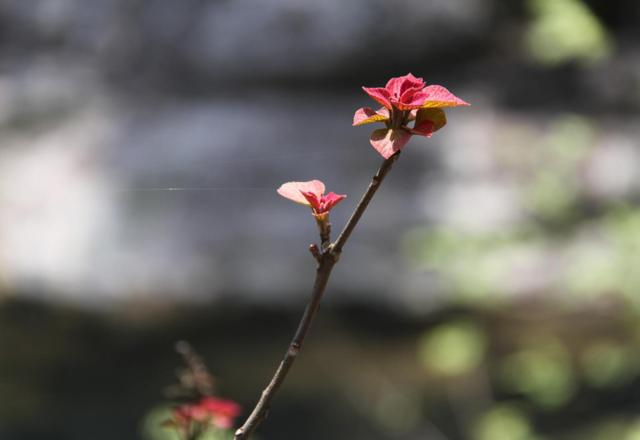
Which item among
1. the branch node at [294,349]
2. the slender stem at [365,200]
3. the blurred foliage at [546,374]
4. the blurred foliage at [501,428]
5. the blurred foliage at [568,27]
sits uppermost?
the blurred foliage at [568,27]

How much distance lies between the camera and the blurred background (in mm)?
2309

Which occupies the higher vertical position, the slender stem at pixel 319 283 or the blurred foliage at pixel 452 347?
the blurred foliage at pixel 452 347

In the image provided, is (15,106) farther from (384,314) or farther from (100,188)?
(384,314)

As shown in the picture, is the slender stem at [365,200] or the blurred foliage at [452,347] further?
the blurred foliage at [452,347]

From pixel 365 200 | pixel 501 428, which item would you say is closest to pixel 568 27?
pixel 501 428

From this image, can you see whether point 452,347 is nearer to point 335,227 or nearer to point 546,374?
point 546,374

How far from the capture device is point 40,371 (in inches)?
102

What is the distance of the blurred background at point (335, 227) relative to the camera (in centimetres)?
231

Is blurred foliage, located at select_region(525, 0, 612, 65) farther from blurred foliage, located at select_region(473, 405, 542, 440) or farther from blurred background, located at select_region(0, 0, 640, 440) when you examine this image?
blurred foliage, located at select_region(473, 405, 542, 440)

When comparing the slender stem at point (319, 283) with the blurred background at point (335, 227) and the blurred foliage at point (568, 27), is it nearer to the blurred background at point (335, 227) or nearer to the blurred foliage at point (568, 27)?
the blurred foliage at point (568, 27)

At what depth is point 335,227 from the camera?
2.31 metres

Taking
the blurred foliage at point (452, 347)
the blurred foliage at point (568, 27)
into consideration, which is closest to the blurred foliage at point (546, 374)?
the blurred foliage at point (452, 347)

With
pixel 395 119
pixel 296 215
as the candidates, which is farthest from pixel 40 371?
pixel 395 119

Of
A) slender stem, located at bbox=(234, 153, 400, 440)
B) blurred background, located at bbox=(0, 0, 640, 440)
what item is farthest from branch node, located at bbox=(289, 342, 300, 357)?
blurred background, located at bbox=(0, 0, 640, 440)
